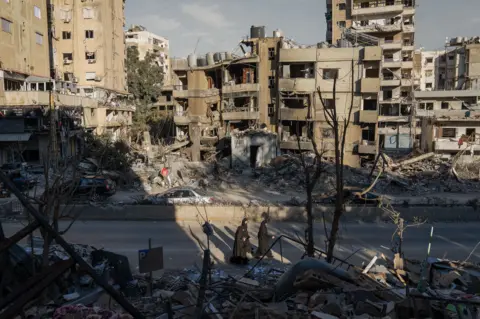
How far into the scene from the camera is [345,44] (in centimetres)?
3831

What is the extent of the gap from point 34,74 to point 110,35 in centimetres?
1169

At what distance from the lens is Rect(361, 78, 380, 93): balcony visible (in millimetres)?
36438

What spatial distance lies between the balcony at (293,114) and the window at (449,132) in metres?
12.5

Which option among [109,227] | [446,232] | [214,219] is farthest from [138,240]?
[446,232]

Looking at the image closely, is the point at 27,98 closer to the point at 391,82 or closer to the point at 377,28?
the point at 391,82

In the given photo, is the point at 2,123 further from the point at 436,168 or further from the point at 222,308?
the point at 436,168

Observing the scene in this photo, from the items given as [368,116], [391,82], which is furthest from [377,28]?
[368,116]

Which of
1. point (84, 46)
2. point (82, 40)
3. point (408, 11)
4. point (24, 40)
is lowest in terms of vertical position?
point (24, 40)

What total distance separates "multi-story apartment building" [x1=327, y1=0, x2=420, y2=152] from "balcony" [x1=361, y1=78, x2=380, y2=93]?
4.53 meters

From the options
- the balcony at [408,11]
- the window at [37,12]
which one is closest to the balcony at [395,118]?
the balcony at [408,11]

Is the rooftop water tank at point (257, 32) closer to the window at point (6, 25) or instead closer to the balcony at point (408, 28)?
the balcony at point (408, 28)

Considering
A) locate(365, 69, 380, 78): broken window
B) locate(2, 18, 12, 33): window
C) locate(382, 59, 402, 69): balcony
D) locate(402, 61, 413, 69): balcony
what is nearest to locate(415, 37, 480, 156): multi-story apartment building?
locate(382, 59, 402, 69): balcony

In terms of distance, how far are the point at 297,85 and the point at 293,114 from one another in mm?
2603

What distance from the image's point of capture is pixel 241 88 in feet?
128
